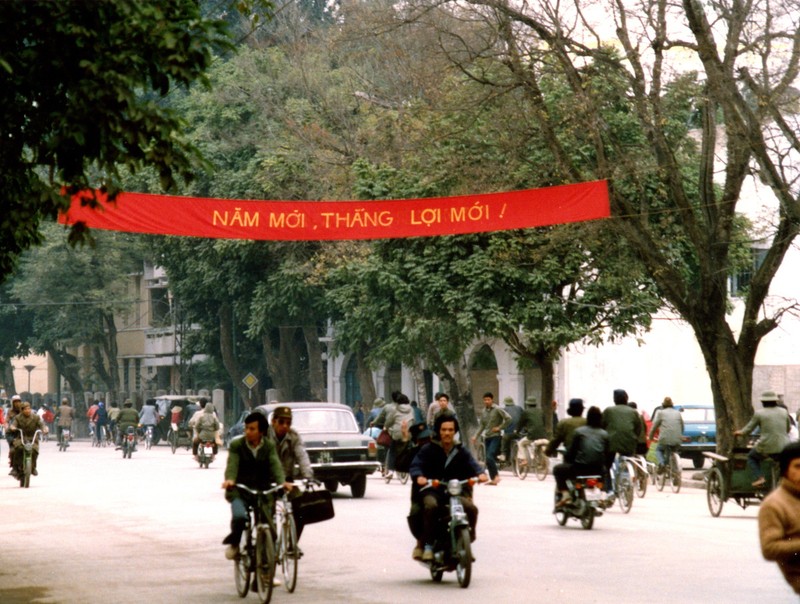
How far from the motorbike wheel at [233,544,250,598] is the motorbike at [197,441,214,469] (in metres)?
24.6

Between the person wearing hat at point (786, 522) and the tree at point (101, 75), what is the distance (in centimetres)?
538

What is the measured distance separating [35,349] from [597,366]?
3588cm

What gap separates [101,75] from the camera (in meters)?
10.5

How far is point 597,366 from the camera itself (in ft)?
155

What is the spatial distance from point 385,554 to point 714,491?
6.41 meters

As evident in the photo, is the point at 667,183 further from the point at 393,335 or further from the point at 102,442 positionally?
the point at 102,442

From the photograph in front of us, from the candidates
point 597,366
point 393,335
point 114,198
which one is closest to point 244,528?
point 114,198

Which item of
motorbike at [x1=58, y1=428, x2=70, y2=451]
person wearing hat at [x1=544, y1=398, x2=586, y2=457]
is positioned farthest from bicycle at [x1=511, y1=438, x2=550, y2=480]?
motorbike at [x1=58, y1=428, x2=70, y2=451]

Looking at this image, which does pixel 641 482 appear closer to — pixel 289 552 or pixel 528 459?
pixel 528 459

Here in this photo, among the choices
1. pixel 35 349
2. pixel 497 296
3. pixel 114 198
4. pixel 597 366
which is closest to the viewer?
pixel 114 198

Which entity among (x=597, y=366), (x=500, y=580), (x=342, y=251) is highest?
(x=342, y=251)

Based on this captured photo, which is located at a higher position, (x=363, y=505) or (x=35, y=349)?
(x=35, y=349)

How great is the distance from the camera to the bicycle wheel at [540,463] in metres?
32.4

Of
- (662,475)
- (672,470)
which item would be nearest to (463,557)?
(672,470)
